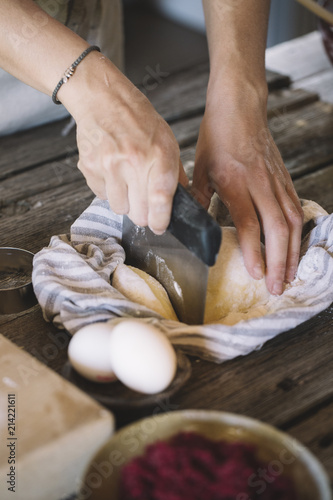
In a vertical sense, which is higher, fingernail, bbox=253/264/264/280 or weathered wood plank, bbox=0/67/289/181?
fingernail, bbox=253/264/264/280

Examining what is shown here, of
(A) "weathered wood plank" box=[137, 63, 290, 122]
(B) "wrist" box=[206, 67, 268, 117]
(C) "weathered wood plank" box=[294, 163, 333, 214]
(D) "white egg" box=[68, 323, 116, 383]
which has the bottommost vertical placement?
(C) "weathered wood plank" box=[294, 163, 333, 214]

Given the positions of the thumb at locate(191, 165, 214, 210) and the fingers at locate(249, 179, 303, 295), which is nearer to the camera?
the fingers at locate(249, 179, 303, 295)

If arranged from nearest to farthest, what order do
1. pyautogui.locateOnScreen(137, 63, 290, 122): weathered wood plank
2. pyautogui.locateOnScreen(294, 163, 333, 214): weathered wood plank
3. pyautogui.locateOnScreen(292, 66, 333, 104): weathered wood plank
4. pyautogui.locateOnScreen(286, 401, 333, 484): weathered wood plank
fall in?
pyautogui.locateOnScreen(286, 401, 333, 484): weathered wood plank < pyautogui.locateOnScreen(294, 163, 333, 214): weathered wood plank < pyautogui.locateOnScreen(137, 63, 290, 122): weathered wood plank < pyautogui.locateOnScreen(292, 66, 333, 104): weathered wood plank

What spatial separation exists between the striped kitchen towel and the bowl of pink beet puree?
0.66 feet

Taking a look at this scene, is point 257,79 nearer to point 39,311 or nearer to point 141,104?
point 141,104

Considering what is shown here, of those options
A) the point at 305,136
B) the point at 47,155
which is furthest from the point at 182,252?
the point at 305,136

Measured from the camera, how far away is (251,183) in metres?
1.03

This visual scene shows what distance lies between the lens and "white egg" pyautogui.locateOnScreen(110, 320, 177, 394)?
71 centimetres

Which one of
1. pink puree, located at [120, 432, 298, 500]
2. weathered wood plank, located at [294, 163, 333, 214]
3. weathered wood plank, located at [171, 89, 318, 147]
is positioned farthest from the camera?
weathered wood plank, located at [171, 89, 318, 147]

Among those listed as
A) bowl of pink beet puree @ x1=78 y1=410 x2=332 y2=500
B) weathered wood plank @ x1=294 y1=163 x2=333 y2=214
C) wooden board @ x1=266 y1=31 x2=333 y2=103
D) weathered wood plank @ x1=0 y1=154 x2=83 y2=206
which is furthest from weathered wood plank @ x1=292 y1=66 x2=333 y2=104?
bowl of pink beet puree @ x1=78 y1=410 x2=332 y2=500

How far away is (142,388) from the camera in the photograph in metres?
0.72

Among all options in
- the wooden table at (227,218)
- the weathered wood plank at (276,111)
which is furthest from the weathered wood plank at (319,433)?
the weathered wood plank at (276,111)

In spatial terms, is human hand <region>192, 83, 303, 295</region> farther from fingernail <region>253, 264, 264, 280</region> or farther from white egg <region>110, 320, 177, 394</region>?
white egg <region>110, 320, 177, 394</region>

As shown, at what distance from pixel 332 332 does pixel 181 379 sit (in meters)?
0.27
